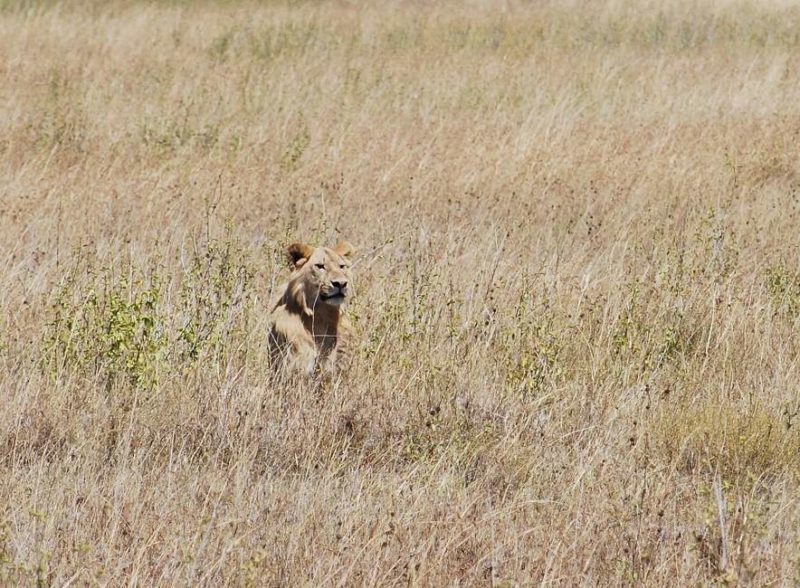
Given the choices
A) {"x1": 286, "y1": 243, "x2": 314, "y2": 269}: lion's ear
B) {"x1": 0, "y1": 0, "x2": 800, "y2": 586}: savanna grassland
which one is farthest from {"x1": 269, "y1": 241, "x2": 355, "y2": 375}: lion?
{"x1": 0, "y1": 0, "x2": 800, "y2": 586}: savanna grassland

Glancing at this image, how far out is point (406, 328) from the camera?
581 centimetres

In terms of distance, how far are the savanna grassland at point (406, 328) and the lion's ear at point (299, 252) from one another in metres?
0.45

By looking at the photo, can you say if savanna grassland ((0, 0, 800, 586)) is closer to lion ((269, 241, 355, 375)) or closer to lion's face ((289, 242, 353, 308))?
lion ((269, 241, 355, 375))

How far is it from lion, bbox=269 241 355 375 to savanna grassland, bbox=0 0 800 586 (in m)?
0.14

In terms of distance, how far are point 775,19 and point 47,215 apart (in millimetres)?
13199

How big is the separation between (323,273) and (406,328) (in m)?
0.70

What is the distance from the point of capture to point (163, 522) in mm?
3773

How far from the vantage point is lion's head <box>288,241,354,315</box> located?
17.1ft

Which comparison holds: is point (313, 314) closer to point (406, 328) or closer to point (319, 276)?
point (319, 276)

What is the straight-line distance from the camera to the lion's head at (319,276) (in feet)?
17.1

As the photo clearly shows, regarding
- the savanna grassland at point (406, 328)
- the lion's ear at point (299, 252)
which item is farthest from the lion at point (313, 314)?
the savanna grassland at point (406, 328)

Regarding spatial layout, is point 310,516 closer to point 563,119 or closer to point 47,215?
point 47,215

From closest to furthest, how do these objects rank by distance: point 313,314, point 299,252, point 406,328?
point 313,314 → point 299,252 → point 406,328

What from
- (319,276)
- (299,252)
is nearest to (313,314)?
(319,276)
